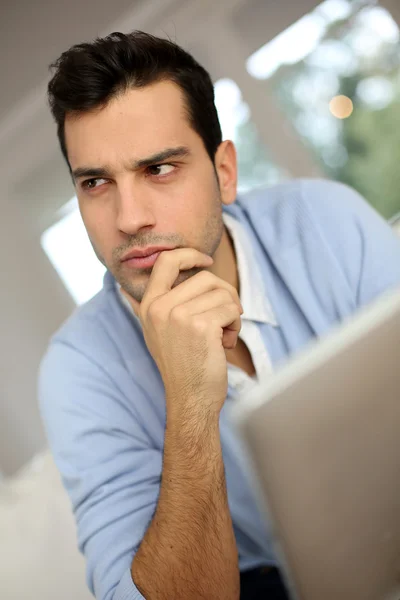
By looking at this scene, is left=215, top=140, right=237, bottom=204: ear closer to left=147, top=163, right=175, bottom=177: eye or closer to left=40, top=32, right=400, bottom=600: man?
left=40, top=32, right=400, bottom=600: man

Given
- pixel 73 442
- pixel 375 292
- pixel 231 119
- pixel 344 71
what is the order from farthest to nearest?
1. pixel 344 71
2. pixel 231 119
3. pixel 375 292
4. pixel 73 442

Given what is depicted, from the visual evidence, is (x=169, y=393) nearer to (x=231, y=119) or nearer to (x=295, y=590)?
(x=295, y=590)

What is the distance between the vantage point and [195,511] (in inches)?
27.7

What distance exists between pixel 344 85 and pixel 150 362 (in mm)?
1317

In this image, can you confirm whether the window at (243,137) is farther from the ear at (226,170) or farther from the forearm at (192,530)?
the forearm at (192,530)

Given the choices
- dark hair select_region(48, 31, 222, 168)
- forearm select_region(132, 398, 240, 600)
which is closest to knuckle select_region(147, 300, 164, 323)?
forearm select_region(132, 398, 240, 600)

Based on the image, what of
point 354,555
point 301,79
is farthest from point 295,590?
point 301,79

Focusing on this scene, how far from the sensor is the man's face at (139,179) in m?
0.92

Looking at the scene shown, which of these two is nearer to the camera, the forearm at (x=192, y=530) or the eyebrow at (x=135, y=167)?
the forearm at (x=192, y=530)

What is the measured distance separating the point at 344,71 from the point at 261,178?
1.54ft

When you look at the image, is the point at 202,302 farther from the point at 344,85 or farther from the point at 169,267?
the point at 344,85

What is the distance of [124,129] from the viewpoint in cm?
92

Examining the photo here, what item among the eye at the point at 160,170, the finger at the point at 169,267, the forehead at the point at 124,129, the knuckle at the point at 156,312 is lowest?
the knuckle at the point at 156,312

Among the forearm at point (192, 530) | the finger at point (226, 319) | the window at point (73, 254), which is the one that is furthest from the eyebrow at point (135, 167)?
the window at point (73, 254)
